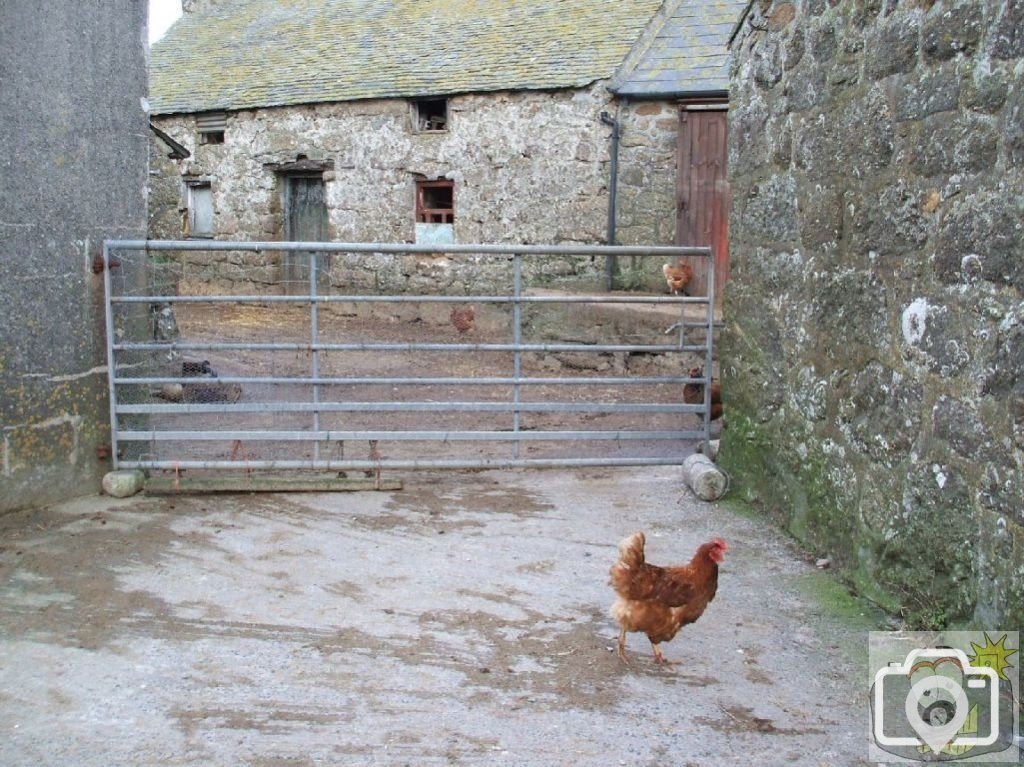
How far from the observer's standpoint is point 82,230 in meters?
5.41

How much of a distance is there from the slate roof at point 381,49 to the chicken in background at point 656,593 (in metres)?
9.86

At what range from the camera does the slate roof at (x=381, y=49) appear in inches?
523

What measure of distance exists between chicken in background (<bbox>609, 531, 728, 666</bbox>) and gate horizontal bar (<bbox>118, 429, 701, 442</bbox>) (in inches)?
92.8

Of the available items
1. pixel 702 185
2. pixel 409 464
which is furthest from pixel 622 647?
pixel 702 185

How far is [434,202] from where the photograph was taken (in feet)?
47.2

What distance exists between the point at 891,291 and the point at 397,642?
2.29 meters

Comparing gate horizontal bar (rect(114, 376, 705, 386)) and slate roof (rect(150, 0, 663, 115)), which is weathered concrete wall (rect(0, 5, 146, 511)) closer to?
gate horizontal bar (rect(114, 376, 705, 386))

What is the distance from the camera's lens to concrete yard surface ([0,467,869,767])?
2994 millimetres

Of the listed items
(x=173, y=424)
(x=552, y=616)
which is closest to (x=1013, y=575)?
(x=552, y=616)

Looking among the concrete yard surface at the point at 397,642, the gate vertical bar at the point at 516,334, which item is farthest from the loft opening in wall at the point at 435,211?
the concrete yard surface at the point at 397,642

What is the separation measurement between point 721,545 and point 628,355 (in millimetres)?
6707

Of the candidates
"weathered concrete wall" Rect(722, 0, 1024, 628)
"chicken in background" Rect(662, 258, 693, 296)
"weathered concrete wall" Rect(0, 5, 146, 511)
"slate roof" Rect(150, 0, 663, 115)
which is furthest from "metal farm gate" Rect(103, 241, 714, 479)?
"slate roof" Rect(150, 0, 663, 115)

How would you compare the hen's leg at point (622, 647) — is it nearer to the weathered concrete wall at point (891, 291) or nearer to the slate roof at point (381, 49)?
the weathered concrete wall at point (891, 291)

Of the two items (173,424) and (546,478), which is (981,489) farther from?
(173,424)
